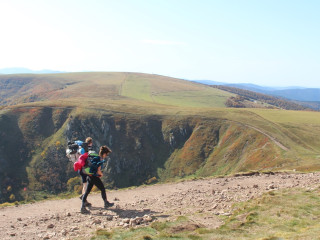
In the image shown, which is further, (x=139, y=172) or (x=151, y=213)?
(x=139, y=172)

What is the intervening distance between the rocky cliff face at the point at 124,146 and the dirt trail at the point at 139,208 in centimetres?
4039

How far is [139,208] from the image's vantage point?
15164mm

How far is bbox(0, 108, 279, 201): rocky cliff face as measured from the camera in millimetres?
70188

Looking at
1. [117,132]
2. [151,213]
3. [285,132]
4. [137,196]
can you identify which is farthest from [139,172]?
[151,213]

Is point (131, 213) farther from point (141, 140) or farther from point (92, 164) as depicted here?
point (141, 140)

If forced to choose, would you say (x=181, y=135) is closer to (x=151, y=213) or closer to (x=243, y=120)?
(x=243, y=120)

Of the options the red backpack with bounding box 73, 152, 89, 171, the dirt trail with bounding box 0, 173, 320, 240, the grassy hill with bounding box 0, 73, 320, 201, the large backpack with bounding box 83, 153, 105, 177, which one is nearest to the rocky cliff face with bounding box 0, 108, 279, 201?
the grassy hill with bounding box 0, 73, 320, 201

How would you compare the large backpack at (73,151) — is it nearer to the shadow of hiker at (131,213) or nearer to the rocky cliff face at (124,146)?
the shadow of hiker at (131,213)

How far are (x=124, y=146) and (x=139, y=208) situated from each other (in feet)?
231

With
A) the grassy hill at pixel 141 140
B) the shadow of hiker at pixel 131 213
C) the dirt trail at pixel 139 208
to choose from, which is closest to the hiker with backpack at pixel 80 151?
the shadow of hiker at pixel 131 213

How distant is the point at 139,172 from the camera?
257 ft

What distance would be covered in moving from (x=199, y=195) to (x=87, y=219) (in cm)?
767

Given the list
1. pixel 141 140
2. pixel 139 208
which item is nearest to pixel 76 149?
pixel 139 208

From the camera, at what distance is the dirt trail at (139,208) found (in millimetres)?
12031
